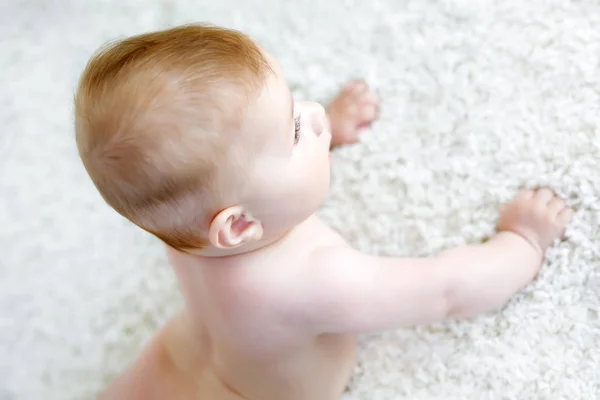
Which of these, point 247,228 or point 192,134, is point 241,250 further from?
point 192,134

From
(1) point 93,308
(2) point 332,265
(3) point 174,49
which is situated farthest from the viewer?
(1) point 93,308

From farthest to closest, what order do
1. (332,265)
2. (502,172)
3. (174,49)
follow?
(502,172) → (332,265) → (174,49)

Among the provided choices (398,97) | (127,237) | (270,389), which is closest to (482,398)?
(270,389)

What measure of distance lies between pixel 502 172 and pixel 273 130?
1.40ft

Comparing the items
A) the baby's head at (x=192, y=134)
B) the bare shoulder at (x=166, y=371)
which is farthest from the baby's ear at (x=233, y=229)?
the bare shoulder at (x=166, y=371)

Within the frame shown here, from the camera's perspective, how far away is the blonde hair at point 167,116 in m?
0.54

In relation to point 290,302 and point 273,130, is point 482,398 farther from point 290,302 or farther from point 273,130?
point 273,130

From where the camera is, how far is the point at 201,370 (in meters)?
0.82

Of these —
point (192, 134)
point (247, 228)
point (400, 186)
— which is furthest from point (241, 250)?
point (400, 186)

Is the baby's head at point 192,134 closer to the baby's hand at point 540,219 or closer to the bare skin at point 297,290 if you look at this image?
the bare skin at point 297,290

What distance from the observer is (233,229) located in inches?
24.1

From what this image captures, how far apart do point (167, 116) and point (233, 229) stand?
4.8 inches

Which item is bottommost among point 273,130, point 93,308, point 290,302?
point 93,308

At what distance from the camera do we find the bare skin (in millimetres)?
645
